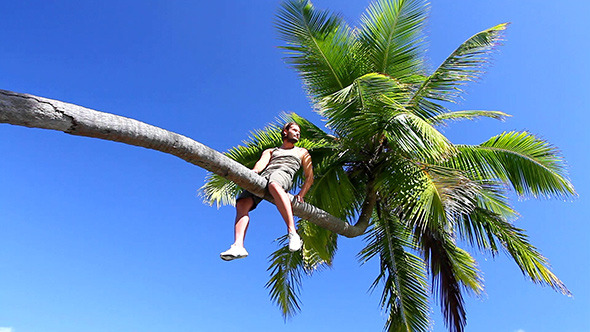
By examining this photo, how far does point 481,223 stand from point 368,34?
11.7 feet

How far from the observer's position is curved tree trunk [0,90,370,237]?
9.89 ft

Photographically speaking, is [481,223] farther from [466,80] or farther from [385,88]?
[385,88]

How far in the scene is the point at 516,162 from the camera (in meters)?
7.34

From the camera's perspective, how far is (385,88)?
20.1 ft

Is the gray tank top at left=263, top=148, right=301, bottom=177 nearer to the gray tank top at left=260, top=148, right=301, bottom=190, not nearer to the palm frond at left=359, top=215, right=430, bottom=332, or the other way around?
the gray tank top at left=260, top=148, right=301, bottom=190

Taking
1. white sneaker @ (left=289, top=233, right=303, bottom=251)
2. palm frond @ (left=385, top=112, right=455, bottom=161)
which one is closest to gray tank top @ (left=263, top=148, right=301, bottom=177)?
white sneaker @ (left=289, top=233, right=303, bottom=251)

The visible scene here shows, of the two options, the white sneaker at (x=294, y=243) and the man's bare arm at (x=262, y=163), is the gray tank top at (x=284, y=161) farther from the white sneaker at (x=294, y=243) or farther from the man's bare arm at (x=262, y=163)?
the white sneaker at (x=294, y=243)

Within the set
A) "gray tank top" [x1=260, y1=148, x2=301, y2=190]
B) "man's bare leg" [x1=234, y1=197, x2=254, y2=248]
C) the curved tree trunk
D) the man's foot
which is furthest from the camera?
"gray tank top" [x1=260, y1=148, x2=301, y2=190]

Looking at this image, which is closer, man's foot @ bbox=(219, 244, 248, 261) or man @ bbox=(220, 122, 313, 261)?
man's foot @ bbox=(219, 244, 248, 261)

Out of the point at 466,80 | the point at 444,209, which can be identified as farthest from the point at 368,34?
the point at 444,209

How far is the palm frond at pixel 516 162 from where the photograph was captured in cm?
713

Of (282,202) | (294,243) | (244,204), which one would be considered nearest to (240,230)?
(244,204)

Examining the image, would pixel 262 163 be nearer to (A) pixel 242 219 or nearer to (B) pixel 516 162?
(A) pixel 242 219

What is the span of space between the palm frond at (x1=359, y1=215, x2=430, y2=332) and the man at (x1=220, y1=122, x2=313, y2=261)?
2.73m
